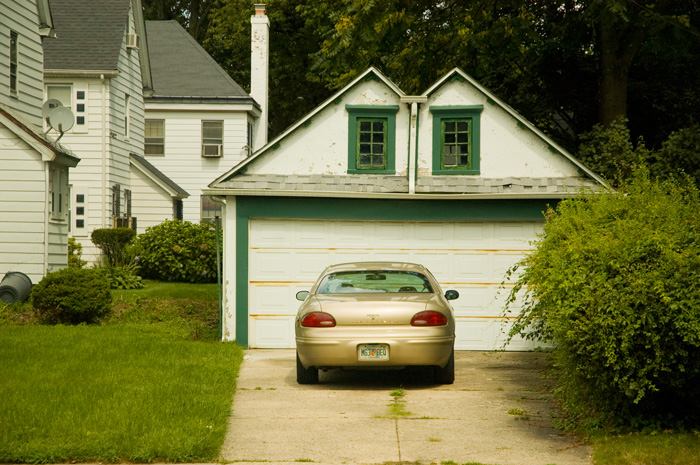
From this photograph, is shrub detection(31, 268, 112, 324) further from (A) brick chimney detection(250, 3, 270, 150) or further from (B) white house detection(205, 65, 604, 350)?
(A) brick chimney detection(250, 3, 270, 150)

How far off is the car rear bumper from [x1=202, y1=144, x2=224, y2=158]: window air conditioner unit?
74.2ft

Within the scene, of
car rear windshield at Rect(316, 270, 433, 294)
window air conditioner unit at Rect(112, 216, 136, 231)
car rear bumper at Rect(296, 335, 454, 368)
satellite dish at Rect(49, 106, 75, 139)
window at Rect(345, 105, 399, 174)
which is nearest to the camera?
car rear bumper at Rect(296, 335, 454, 368)

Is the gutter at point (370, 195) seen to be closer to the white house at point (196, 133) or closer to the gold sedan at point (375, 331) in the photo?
the gold sedan at point (375, 331)

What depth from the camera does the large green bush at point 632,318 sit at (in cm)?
772

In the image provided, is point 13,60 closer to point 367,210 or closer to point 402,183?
point 367,210

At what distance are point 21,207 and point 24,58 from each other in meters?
4.17


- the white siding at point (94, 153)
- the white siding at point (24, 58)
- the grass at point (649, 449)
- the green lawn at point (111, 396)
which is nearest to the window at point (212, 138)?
the white siding at point (94, 153)

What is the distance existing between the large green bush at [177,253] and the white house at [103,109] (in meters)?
1.98

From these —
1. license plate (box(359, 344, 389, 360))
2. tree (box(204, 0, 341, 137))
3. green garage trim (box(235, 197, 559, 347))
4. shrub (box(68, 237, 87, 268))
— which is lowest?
license plate (box(359, 344, 389, 360))

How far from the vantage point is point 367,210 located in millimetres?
15992

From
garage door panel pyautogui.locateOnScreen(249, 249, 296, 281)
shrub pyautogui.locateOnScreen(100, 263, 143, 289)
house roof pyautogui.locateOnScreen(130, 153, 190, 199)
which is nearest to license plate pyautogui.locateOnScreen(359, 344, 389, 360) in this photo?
garage door panel pyautogui.locateOnScreen(249, 249, 296, 281)

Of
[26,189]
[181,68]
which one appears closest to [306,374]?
[26,189]

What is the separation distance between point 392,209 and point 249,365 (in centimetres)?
426

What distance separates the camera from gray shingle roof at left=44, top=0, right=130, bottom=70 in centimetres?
2683
